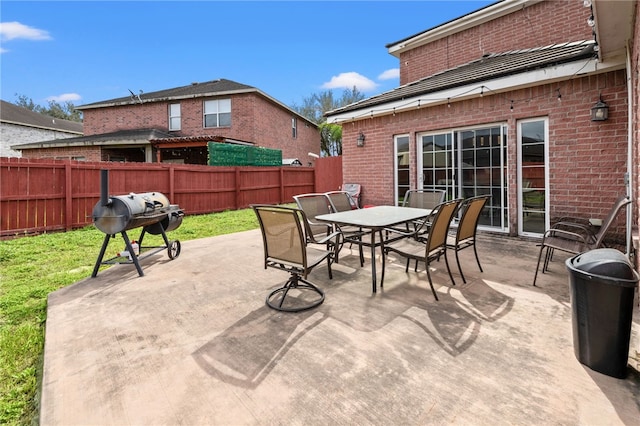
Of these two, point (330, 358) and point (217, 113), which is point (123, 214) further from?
point (217, 113)

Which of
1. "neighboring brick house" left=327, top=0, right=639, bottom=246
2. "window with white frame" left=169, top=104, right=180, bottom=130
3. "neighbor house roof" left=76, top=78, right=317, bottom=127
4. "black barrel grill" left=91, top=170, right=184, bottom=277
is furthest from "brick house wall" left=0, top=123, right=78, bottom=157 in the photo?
"neighboring brick house" left=327, top=0, right=639, bottom=246

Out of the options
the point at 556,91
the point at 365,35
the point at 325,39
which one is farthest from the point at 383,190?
the point at 325,39

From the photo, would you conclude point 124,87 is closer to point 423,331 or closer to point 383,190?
point 383,190

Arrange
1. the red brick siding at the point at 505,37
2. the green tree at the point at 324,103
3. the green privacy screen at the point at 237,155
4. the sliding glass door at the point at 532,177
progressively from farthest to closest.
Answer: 1. the green tree at the point at 324,103
2. the green privacy screen at the point at 237,155
3. the red brick siding at the point at 505,37
4. the sliding glass door at the point at 532,177

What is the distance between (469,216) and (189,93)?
1862 centimetres

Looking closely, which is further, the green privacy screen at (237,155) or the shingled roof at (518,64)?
the green privacy screen at (237,155)

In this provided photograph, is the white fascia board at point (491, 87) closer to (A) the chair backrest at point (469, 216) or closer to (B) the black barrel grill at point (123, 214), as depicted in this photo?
(A) the chair backrest at point (469, 216)

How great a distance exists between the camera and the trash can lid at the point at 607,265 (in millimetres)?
2033

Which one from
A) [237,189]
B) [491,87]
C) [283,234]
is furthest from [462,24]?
[283,234]

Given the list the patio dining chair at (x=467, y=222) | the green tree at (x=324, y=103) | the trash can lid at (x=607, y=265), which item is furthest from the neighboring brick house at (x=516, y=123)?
the green tree at (x=324, y=103)

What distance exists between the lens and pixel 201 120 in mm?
18203

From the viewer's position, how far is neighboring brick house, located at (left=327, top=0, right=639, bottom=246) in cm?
507

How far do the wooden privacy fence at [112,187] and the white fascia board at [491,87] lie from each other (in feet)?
16.8

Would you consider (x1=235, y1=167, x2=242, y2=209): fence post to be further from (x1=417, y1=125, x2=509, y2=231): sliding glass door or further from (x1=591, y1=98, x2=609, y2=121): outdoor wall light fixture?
(x1=591, y1=98, x2=609, y2=121): outdoor wall light fixture
